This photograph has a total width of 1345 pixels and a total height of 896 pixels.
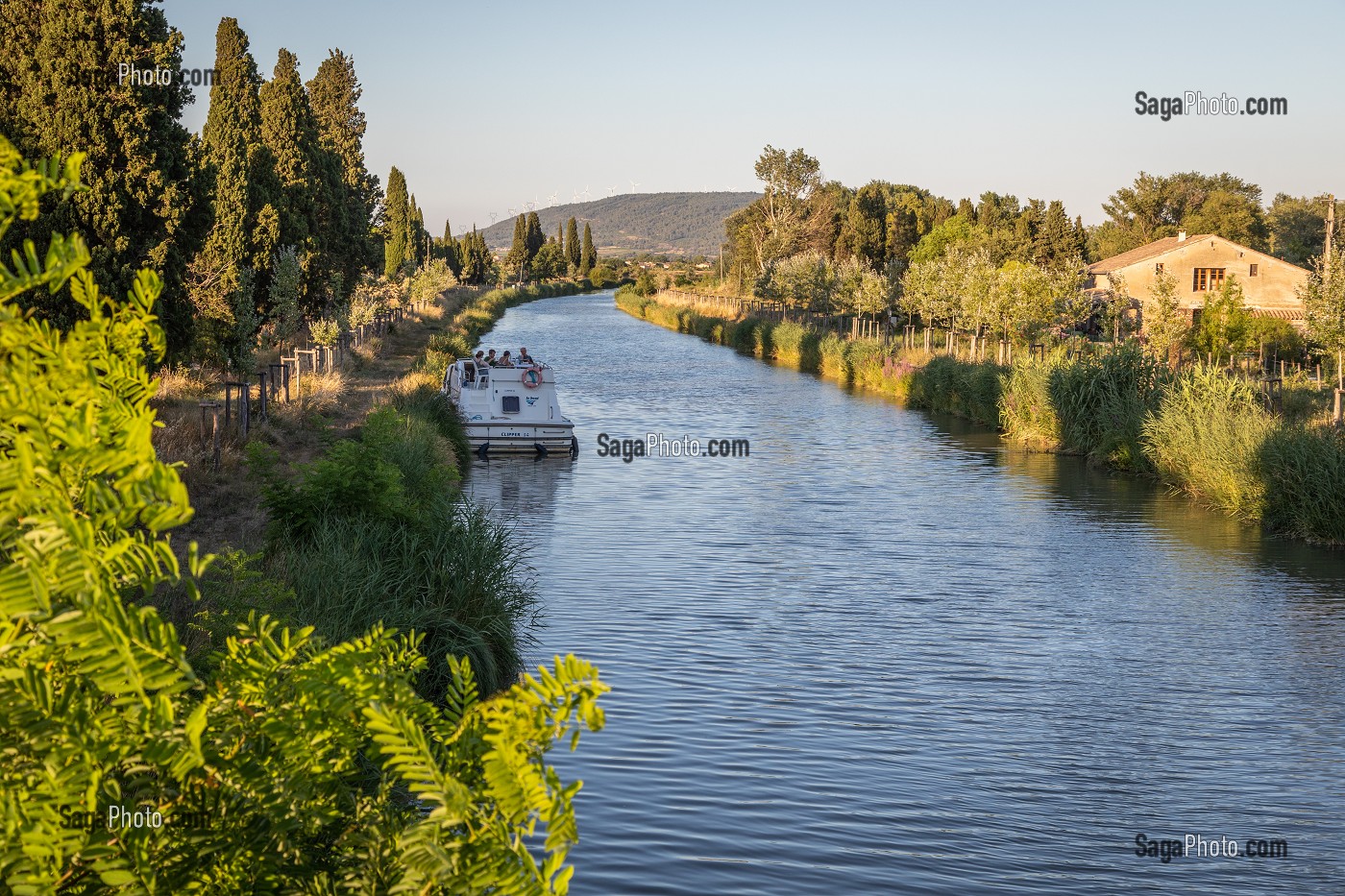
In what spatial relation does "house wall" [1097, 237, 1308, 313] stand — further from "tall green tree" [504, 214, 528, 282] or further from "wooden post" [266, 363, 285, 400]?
"tall green tree" [504, 214, 528, 282]

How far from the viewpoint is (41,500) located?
227cm

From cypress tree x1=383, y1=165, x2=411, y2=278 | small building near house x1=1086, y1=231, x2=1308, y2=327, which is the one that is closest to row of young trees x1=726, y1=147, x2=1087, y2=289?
small building near house x1=1086, y1=231, x2=1308, y2=327

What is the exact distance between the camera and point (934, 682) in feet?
37.9

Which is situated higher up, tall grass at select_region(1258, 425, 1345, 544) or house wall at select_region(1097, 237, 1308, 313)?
house wall at select_region(1097, 237, 1308, 313)

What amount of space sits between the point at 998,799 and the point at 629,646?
14.9 ft

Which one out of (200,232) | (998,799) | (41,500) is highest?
(200,232)

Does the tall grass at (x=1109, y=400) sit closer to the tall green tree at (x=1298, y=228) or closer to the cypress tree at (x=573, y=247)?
the tall green tree at (x=1298, y=228)

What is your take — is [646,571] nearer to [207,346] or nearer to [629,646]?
[629,646]

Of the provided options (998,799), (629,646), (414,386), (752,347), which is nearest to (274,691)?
(998,799)

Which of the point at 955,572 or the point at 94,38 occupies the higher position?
the point at 94,38

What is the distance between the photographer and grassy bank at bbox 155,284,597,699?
8625 mm

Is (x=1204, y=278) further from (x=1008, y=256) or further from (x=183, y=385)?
(x=183, y=385)

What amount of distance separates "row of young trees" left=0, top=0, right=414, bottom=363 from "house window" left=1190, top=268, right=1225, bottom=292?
153 feet

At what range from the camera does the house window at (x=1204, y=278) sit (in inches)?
2468
